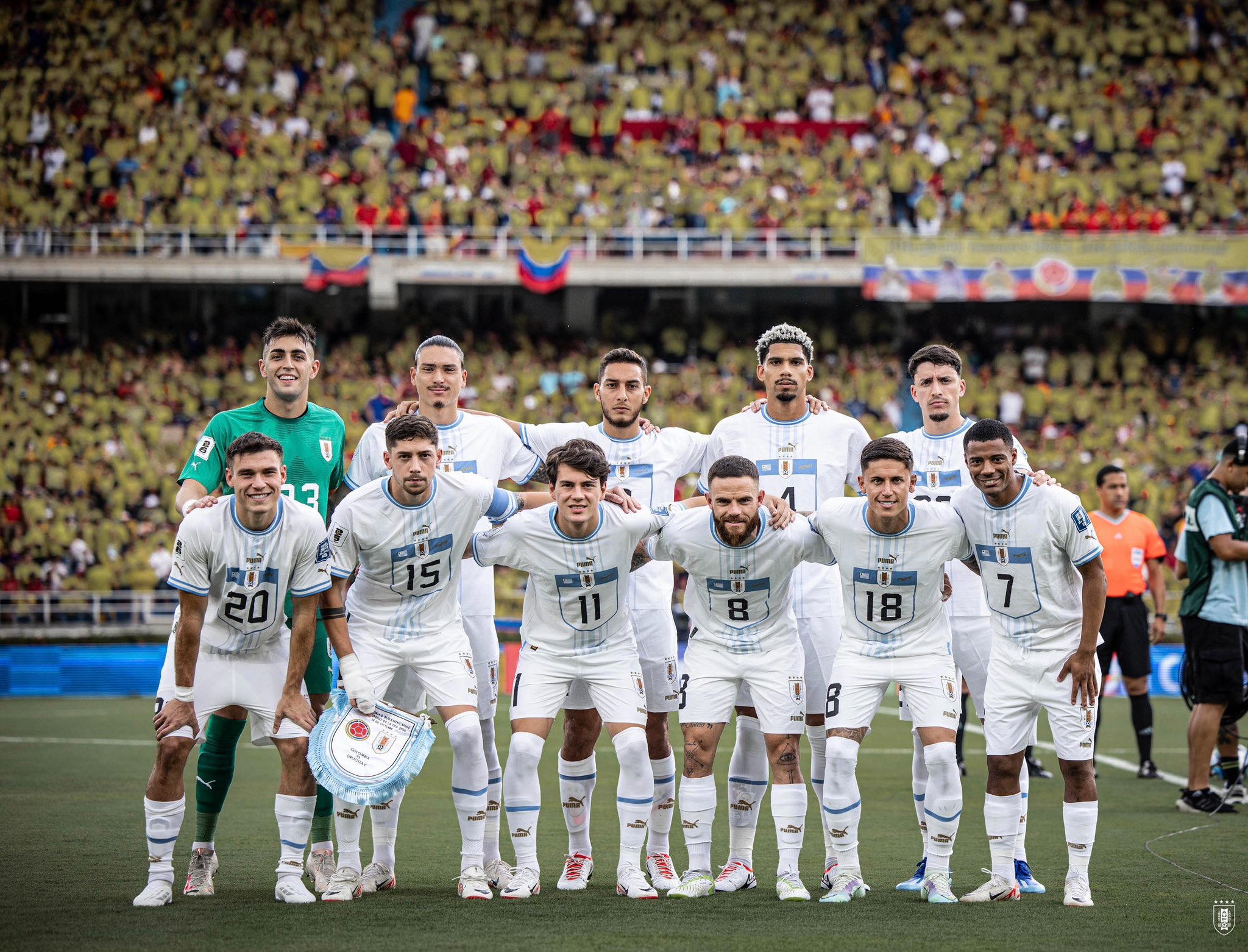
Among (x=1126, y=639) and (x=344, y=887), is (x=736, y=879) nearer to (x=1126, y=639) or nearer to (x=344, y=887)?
(x=344, y=887)

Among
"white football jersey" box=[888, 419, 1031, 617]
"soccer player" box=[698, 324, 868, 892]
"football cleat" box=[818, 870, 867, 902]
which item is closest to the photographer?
"football cleat" box=[818, 870, 867, 902]

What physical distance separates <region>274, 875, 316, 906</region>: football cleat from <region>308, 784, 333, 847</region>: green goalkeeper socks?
2.19ft

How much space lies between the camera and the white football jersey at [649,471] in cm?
752

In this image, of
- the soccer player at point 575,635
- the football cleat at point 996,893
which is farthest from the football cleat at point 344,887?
the football cleat at point 996,893

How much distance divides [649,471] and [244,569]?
90.8 inches

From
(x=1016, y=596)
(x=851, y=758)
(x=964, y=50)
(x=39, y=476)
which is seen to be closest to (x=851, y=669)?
(x=851, y=758)

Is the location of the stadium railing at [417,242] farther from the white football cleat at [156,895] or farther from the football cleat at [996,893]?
the white football cleat at [156,895]

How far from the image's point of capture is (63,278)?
26.4 m

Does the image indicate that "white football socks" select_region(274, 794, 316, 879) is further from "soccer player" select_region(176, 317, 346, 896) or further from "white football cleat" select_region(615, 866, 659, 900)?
"white football cleat" select_region(615, 866, 659, 900)

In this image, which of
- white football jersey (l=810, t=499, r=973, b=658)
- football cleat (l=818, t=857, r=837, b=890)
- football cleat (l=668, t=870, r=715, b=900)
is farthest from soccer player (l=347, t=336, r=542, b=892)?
white football jersey (l=810, t=499, r=973, b=658)

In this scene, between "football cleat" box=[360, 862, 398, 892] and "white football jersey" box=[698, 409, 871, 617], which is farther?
"white football jersey" box=[698, 409, 871, 617]

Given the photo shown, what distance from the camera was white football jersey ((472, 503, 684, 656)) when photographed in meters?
6.89

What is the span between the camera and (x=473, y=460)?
7824 mm

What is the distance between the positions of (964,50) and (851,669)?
2610 centimetres
